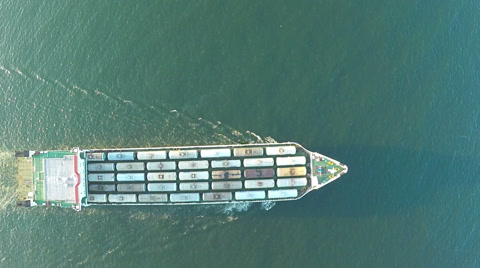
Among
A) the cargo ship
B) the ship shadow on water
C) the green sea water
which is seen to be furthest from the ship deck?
the ship shadow on water

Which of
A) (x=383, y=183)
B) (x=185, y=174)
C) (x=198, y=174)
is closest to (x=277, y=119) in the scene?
(x=198, y=174)

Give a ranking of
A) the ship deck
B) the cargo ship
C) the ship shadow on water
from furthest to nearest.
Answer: the ship shadow on water < the ship deck < the cargo ship

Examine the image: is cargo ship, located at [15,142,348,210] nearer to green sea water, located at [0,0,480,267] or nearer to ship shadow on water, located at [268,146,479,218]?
green sea water, located at [0,0,480,267]

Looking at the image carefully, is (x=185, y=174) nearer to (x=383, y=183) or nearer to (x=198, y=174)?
(x=198, y=174)

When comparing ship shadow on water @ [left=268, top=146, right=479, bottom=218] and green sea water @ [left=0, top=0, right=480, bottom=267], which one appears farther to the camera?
ship shadow on water @ [left=268, top=146, right=479, bottom=218]

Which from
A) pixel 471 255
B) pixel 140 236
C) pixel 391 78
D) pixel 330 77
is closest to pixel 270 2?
pixel 330 77

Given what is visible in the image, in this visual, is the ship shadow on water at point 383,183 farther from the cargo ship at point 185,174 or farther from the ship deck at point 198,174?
the ship deck at point 198,174

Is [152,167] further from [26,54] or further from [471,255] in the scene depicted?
[471,255]
